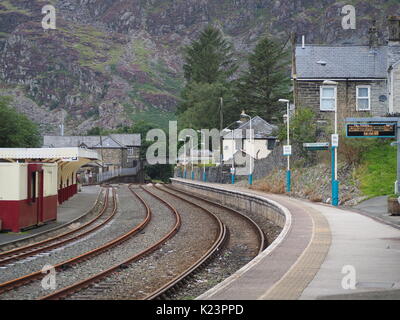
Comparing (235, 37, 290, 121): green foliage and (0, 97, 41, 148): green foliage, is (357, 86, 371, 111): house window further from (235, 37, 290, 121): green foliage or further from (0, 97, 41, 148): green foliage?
(0, 97, 41, 148): green foliage

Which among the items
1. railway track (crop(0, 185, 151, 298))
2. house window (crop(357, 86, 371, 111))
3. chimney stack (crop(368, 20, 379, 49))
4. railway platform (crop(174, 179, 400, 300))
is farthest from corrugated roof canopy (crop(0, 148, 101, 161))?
chimney stack (crop(368, 20, 379, 49))

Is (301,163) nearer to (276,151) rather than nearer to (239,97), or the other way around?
(276,151)

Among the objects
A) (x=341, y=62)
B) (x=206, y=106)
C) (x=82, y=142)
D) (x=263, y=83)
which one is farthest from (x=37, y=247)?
(x=82, y=142)

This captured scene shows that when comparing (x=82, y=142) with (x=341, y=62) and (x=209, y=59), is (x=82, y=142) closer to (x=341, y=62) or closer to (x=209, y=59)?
(x=209, y=59)

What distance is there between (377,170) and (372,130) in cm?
545

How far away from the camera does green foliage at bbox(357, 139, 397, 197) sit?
28.5 m

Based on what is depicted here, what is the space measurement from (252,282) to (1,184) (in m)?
13.2

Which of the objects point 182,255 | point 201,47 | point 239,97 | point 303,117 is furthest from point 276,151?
point 201,47

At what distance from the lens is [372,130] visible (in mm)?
25312

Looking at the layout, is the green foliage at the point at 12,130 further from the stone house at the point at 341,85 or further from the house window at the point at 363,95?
the house window at the point at 363,95

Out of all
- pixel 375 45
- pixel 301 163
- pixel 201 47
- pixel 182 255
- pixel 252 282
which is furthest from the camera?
pixel 201 47

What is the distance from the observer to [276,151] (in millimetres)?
46281

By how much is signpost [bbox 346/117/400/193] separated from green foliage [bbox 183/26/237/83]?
8536 cm


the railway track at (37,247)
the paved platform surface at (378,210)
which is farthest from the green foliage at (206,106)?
the railway track at (37,247)
